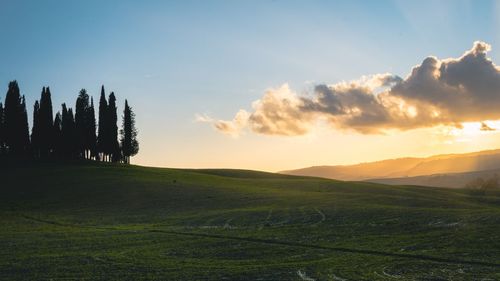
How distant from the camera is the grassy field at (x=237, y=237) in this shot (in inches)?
950

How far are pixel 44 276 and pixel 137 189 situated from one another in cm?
5106

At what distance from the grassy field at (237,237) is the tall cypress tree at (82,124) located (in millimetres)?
45119

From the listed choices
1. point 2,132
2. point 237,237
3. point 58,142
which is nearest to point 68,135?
point 58,142

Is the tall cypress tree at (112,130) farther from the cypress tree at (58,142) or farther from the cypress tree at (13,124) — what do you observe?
the cypress tree at (13,124)

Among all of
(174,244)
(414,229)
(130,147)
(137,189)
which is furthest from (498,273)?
(130,147)

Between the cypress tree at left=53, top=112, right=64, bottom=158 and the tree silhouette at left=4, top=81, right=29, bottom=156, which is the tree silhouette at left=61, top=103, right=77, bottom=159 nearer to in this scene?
the cypress tree at left=53, top=112, right=64, bottom=158

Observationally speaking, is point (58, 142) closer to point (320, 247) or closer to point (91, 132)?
point (91, 132)

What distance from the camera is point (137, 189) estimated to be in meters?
74.4

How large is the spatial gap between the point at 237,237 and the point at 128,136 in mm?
96052

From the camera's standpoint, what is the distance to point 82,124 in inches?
4663

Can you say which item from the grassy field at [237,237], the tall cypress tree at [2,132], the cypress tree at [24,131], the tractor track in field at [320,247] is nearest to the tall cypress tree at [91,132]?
the cypress tree at [24,131]

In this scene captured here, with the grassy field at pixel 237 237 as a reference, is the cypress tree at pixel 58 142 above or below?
above

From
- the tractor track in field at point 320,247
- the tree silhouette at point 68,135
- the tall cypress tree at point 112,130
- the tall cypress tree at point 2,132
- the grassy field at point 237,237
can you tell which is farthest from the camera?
the tall cypress tree at point 112,130

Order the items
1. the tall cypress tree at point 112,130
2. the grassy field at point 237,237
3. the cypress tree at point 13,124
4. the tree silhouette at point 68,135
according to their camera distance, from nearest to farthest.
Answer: the grassy field at point 237,237, the cypress tree at point 13,124, the tree silhouette at point 68,135, the tall cypress tree at point 112,130
